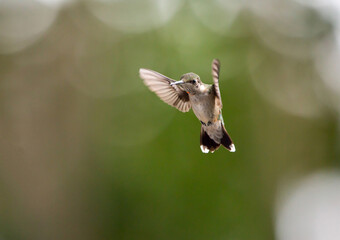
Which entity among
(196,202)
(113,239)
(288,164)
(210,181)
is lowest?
(113,239)

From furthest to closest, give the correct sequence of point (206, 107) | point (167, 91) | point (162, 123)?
point (162, 123) → point (167, 91) → point (206, 107)

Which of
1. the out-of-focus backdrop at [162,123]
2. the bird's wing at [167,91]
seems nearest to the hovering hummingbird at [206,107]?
the bird's wing at [167,91]

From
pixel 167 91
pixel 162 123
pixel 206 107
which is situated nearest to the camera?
pixel 206 107

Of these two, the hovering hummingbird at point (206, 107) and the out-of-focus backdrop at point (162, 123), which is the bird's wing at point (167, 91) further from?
the out-of-focus backdrop at point (162, 123)

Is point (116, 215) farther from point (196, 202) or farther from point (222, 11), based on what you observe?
point (222, 11)

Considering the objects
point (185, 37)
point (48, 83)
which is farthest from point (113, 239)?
point (185, 37)

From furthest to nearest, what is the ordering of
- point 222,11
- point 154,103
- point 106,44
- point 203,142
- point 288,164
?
point 106,44
point 288,164
point 154,103
point 222,11
point 203,142

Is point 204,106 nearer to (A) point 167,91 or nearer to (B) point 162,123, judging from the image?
(A) point 167,91

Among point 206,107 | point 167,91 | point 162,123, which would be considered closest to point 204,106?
point 206,107
